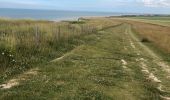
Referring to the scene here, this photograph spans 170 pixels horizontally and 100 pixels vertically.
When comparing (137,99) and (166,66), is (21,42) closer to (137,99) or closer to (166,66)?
(166,66)

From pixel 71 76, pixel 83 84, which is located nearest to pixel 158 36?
pixel 71 76

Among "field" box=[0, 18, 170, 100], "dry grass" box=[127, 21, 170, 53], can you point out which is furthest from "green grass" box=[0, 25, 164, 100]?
"dry grass" box=[127, 21, 170, 53]

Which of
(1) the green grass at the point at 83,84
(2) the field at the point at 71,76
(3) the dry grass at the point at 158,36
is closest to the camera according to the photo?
(1) the green grass at the point at 83,84

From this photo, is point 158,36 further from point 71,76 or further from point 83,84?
point 83,84

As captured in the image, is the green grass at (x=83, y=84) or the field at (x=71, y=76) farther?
the field at (x=71, y=76)

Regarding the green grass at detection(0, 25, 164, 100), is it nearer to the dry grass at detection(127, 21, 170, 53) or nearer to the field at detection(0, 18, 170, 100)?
the field at detection(0, 18, 170, 100)

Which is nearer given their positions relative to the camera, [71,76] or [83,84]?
[83,84]

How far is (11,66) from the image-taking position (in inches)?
640

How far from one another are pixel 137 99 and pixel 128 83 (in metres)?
2.62

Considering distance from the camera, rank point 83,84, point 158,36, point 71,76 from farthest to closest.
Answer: point 158,36, point 71,76, point 83,84

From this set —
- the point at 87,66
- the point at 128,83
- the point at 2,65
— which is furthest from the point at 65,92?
the point at 87,66

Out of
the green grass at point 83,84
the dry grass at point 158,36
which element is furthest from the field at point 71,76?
the dry grass at point 158,36

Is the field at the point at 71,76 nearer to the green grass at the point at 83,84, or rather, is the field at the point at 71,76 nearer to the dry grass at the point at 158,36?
the green grass at the point at 83,84

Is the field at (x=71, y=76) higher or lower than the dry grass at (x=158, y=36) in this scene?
higher
